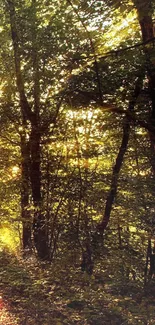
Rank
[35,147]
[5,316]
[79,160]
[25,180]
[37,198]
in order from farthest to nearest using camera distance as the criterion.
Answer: [25,180] < [37,198] < [35,147] < [79,160] < [5,316]

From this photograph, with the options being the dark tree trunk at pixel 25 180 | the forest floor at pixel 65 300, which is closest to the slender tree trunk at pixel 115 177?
the forest floor at pixel 65 300

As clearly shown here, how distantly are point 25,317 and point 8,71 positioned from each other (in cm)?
691

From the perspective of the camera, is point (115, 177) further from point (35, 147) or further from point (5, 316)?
point (5, 316)

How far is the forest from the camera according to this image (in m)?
6.63

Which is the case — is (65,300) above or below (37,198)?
below

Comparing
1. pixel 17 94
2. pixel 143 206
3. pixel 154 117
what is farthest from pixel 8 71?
pixel 143 206

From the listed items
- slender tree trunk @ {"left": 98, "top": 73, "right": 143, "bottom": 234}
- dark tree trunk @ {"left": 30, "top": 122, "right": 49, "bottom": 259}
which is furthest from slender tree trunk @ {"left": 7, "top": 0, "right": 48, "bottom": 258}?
slender tree trunk @ {"left": 98, "top": 73, "right": 143, "bottom": 234}

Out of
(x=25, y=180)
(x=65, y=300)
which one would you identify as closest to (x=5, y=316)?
(x=65, y=300)

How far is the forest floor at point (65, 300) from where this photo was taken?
20.7 ft

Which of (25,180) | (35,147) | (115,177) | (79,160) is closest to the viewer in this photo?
(79,160)

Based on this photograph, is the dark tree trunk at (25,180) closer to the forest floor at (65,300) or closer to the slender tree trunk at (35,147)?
the slender tree trunk at (35,147)

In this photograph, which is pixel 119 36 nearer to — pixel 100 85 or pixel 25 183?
pixel 100 85

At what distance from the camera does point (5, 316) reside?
637cm

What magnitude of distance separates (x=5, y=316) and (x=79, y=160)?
393 centimetres
